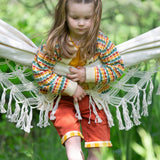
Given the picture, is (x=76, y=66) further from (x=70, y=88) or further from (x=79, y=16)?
(x=79, y=16)

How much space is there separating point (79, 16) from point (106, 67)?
334 mm

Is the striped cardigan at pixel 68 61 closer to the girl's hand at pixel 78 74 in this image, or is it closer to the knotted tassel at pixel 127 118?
the girl's hand at pixel 78 74

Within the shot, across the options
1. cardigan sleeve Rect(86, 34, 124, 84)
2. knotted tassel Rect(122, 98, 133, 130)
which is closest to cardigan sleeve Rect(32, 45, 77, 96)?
cardigan sleeve Rect(86, 34, 124, 84)

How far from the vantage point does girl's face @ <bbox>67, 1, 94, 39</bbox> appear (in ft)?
6.23

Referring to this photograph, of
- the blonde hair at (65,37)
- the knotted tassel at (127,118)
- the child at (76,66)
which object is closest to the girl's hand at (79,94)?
the child at (76,66)

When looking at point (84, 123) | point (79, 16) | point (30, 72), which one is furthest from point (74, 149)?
point (79, 16)

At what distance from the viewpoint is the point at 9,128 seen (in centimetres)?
405

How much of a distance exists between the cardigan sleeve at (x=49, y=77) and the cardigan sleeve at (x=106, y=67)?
120 millimetres

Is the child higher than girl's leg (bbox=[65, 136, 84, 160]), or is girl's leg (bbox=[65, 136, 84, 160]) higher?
the child

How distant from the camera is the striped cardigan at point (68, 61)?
2.01 metres

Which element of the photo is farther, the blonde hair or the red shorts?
the red shorts

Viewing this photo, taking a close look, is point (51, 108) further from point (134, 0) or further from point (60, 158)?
point (134, 0)

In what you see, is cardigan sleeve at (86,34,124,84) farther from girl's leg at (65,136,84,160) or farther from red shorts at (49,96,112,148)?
girl's leg at (65,136,84,160)

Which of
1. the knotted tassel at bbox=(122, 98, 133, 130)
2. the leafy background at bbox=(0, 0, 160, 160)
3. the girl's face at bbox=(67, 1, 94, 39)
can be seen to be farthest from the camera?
the knotted tassel at bbox=(122, 98, 133, 130)
